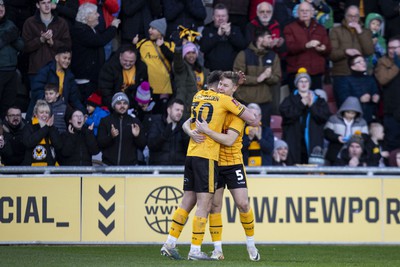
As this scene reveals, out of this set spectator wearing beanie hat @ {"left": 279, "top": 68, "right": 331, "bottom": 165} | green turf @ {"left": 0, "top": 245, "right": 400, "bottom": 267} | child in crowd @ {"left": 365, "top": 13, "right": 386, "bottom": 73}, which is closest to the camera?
green turf @ {"left": 0, "top": 245, "right": 400, "bottom": 267}

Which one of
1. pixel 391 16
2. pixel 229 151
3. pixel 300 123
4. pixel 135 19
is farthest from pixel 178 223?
pixel 391 16

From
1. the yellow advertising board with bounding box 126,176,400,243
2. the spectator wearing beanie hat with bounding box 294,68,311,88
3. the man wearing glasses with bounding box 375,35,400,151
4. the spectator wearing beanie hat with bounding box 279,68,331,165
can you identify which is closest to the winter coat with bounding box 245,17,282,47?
the spectator wearing beanie hat with bounding box 294,68,311,88

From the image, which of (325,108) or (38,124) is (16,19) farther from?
(325,108)

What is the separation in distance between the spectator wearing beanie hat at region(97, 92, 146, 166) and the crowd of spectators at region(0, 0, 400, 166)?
2cm

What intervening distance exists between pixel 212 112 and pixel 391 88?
7.49 meters

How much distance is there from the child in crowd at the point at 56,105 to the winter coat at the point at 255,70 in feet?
10.8

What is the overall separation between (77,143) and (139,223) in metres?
1.79

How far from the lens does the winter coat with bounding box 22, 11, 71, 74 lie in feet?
55.4

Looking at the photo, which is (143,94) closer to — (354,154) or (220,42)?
(220,42)

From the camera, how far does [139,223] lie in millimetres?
14914

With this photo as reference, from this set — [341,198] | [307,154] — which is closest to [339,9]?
[307,154]

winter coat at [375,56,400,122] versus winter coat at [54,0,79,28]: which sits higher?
winter coat at [54,0,79,28]

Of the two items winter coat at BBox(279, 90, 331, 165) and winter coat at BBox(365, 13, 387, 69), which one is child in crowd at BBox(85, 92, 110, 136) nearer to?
winter coat at BBox(279, 90, 331, 165)

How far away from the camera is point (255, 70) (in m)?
17.6
